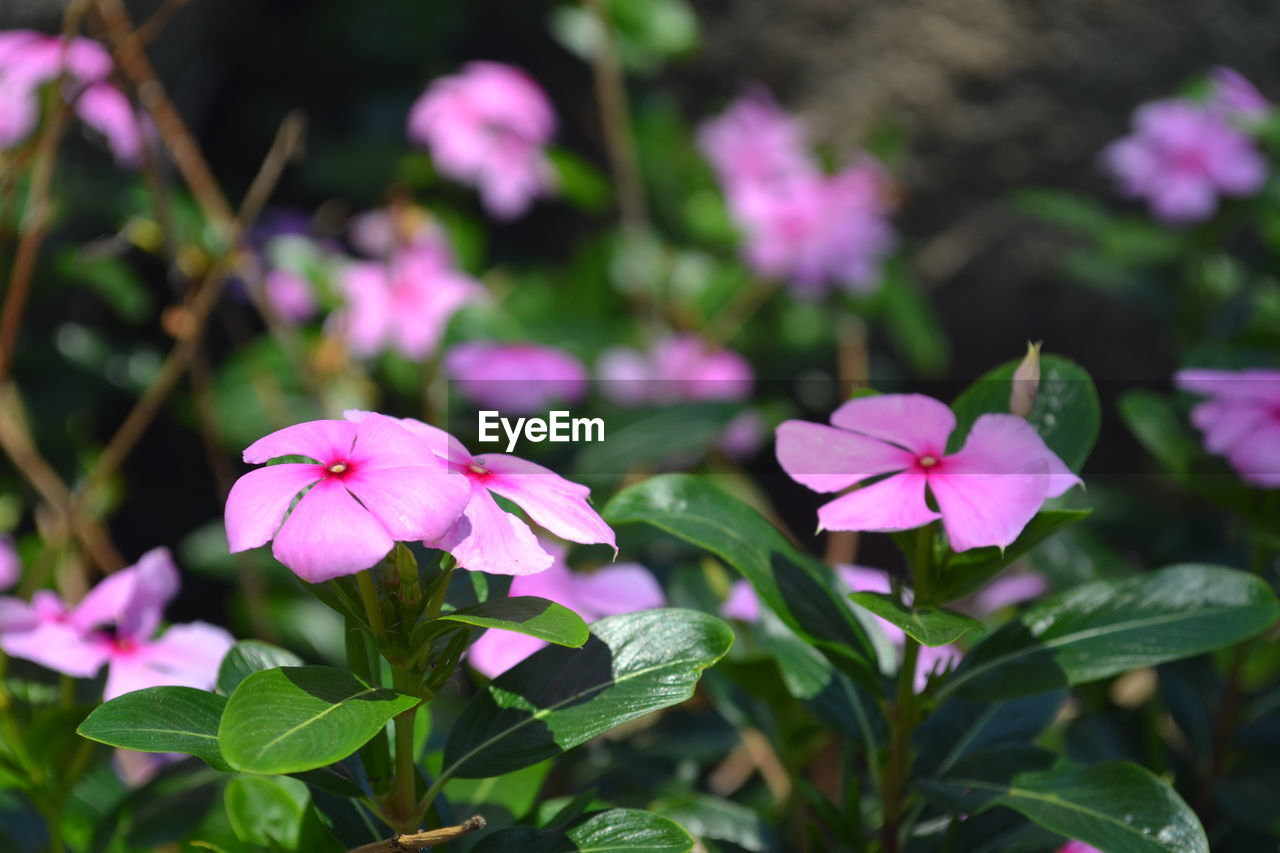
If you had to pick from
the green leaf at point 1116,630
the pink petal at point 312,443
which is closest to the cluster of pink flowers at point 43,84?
the pink petal at point 312,443

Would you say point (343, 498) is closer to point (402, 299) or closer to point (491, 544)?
point (491, 544)

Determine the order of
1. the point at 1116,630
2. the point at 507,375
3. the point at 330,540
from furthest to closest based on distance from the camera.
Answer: the point at 507,375
the point at 1116,630
the point at 330,540

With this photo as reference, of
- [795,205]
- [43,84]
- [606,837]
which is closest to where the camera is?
[606,837]

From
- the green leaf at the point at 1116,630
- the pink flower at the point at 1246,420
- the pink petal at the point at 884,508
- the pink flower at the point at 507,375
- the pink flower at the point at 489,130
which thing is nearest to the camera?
the pink petal at the point at 884,508

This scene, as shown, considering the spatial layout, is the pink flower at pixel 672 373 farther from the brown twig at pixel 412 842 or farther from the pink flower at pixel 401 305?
the brown twig at pixel 412 842

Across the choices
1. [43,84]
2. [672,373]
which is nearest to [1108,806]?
[43,84]

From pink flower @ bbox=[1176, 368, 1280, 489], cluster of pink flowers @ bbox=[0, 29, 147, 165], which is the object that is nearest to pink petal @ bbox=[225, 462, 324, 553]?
pink flower @ bbox=[1176, 368, 1280, 489]

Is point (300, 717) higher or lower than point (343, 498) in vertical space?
lower

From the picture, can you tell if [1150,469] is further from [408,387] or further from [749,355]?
[408,387]
